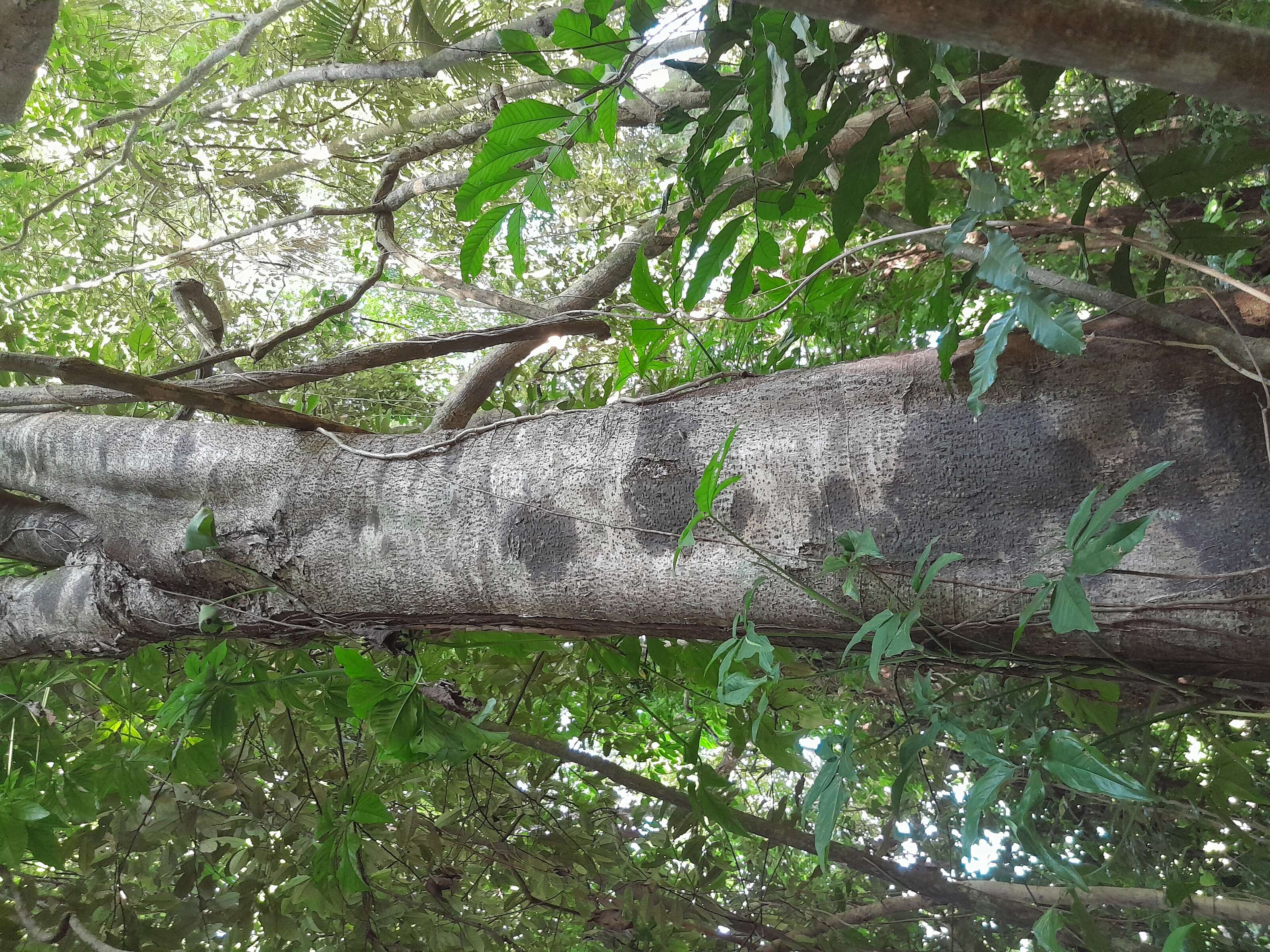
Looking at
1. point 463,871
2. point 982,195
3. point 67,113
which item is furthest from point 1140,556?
point 67,113

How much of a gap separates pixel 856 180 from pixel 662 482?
45cm

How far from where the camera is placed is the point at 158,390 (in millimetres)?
1357

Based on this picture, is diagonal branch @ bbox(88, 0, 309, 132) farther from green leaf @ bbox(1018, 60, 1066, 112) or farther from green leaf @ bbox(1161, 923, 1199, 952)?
green leaf @ bbox(1161, 923, 1199, 952)

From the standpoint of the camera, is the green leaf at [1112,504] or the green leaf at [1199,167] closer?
the green leaf at [1112,504]

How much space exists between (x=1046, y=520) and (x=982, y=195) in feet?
1.17

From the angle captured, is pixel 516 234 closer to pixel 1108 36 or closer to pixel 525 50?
pixel 525 50

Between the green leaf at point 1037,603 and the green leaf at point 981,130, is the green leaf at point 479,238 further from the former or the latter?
the green leaf at point 1037,603

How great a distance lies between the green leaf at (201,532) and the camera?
1.31 metres

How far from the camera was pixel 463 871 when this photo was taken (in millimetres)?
2213

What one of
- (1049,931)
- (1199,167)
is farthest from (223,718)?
(1199,167)

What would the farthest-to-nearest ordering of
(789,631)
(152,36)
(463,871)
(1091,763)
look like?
1. (152,36)
2. (463,871)
3. (789,631)
4. (1091,763)

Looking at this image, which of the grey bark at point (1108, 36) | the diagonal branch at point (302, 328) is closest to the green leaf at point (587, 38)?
the grey bark at point (1108, 36)

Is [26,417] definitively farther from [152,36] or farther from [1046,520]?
[152,36]

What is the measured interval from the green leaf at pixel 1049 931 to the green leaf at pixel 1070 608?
15.2 inches
